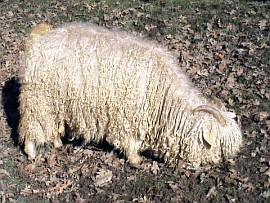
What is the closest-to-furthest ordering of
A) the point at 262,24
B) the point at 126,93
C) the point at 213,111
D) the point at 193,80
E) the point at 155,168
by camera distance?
the point at 213,111
the point at 126,93
the point at 155,168
the point at 193,80
the point at 262,24

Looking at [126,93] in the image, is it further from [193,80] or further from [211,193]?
[193,80]

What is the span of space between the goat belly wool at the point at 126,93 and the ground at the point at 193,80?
0.42 m

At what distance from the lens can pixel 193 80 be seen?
10023 millimetres

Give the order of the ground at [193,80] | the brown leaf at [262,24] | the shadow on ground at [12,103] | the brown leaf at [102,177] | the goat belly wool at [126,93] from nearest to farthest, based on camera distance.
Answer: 1. the goat belly wool at [126,93]
2. the ground at [193,80]
3. the brown leaf at [102,177]
4. the shadow on ground at [12,103]
5. the brown leaf at [262,24]

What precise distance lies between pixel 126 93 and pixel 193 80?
272 cm

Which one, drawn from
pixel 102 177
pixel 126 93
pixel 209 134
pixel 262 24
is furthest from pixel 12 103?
pixel 262 24

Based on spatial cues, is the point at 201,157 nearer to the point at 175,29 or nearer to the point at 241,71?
the point at 241,71

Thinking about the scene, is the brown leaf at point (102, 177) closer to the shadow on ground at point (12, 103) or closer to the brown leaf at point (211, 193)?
the brown leaf at point (211, 193)

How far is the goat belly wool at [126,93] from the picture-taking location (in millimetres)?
7539

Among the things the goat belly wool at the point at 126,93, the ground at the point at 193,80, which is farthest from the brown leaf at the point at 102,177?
the goat belly wool at the point at 126,93

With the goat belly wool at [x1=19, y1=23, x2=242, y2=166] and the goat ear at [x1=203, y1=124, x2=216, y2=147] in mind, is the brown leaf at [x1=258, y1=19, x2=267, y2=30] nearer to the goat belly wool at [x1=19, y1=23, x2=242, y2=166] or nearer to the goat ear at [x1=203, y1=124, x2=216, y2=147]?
Result: the goat belly wool at [x1=19, y1=23, x2=242, y2=166]

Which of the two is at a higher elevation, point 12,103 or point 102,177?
point 12,103

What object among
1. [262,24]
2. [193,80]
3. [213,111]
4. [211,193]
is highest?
[262,24]

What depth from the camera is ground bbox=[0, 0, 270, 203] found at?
786cm
